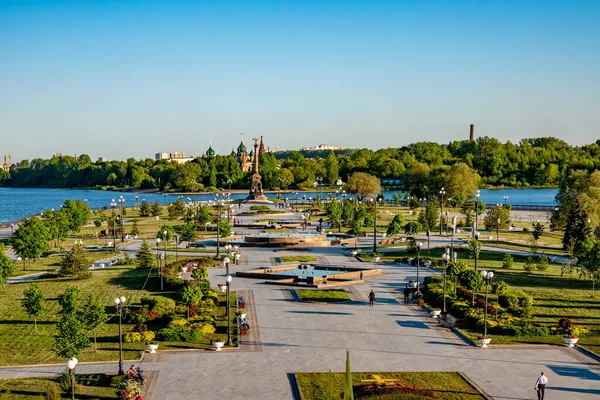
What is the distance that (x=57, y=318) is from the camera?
26.9 meters

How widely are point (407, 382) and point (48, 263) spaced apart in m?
32.6

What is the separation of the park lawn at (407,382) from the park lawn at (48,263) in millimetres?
25250

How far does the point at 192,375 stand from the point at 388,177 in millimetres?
143343

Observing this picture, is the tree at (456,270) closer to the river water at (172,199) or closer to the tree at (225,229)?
the tree at (225,229)

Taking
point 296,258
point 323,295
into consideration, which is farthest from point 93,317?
point 296,258

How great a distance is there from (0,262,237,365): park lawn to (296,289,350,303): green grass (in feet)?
12.7

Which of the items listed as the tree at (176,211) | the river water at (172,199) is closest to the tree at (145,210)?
the tree at (176,211)

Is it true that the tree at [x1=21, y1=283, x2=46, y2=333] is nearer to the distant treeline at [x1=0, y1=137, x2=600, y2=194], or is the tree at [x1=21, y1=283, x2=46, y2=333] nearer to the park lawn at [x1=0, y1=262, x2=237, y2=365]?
the park lawn at [x1=0, y1=262, x2=237, y2=365]

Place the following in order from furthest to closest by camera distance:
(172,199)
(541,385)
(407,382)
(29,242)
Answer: (172,199) < (29,242) < (407,382) < (541,385)

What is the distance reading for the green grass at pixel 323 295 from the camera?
103 feet

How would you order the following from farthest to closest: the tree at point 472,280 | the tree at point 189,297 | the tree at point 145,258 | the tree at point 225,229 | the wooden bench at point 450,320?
the tree at point 225,229 < the tree at point 145,258 < the tree at point 472,280 < the tree at point 189,297 < the wooden bench at point 450,320

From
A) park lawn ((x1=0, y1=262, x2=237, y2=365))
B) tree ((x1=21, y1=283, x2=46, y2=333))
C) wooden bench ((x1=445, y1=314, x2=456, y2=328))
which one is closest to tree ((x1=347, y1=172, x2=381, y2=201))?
park lawn ((x1=0, y1=262, x2=237, y2=365))

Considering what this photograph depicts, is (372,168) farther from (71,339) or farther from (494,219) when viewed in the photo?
(71,339)

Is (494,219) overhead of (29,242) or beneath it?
overhead
